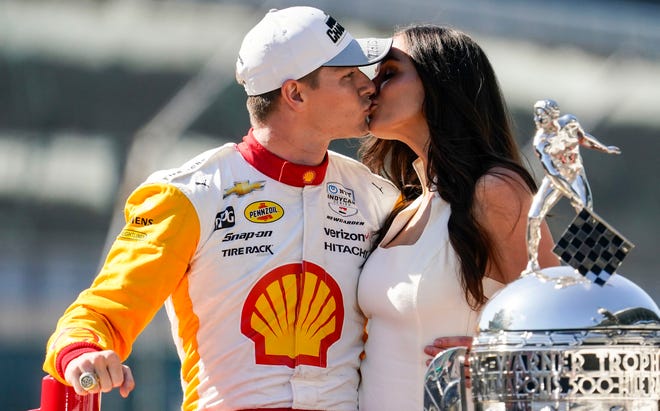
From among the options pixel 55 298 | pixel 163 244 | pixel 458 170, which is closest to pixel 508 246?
pixel 458 170

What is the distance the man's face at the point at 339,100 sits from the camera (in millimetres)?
3012

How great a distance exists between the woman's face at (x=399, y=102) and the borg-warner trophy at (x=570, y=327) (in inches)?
48.7

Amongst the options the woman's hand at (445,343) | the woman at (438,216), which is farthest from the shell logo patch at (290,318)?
the woman's hand at (445,343)

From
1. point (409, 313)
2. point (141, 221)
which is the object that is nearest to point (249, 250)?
point (141, 221)

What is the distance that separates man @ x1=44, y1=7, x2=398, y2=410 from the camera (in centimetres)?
272

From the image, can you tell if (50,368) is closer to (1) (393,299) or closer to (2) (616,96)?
(1) (393,299)

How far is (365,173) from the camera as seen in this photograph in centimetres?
320

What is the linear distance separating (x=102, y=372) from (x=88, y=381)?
1.2 inches

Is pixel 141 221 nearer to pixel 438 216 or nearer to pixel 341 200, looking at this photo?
pixel 341 200

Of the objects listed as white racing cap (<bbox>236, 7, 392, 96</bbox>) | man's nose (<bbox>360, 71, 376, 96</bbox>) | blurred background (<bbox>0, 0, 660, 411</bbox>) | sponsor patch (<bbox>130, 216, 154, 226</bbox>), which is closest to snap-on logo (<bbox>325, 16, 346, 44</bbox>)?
white racing cap (<bbox>236, 7, 392, 96</bbox>)

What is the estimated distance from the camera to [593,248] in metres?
1.76

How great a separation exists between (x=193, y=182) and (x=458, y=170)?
2.16 feet

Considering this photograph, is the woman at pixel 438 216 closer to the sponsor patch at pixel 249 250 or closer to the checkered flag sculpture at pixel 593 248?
the sponsor patch at pixel 249 250

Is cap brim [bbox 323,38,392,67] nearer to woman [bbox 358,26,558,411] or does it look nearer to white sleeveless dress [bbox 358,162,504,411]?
woman [bbox 358,26,558,411]
